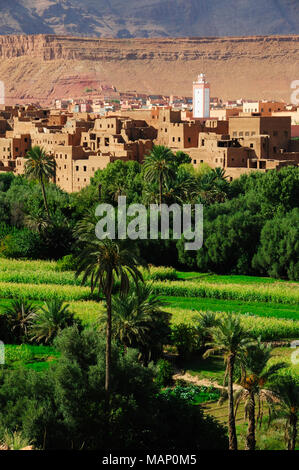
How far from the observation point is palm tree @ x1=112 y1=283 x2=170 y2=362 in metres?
29.0

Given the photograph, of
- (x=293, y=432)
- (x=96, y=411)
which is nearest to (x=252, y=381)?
(x=293, y=432)

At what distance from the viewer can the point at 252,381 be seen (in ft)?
74.4

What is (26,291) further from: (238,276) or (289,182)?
(289,182)

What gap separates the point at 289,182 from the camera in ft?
162

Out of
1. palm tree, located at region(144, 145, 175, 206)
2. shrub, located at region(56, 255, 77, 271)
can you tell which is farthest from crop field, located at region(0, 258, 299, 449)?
palm tree, located at region(144, 145, 175, 206)

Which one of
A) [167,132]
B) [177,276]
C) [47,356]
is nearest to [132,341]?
[47,356]

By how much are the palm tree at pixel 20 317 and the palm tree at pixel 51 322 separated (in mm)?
422

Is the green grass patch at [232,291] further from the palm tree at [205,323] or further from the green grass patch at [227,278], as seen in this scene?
the palm tree at [205,323]

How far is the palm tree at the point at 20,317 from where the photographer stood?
32594 mm

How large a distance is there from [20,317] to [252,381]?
12.6 metres

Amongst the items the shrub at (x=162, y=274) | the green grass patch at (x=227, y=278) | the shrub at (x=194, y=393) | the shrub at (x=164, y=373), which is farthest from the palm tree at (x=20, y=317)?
the green grass patch at (x=227, y=278)

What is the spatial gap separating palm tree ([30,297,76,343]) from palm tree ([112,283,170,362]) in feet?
9.08

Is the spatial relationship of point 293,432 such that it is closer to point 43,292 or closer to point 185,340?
point 185,340

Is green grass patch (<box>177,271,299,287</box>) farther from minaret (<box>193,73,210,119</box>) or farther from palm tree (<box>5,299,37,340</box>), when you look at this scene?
minaret (<box>193,73,210,119</box>)
